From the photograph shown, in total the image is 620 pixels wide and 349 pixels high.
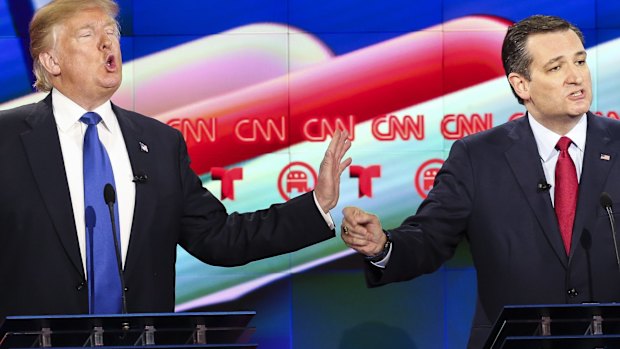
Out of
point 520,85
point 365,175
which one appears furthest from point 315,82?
point 520,85

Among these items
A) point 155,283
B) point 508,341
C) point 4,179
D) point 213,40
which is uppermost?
point 213,40

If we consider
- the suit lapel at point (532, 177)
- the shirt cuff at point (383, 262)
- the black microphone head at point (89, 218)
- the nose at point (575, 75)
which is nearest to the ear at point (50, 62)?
the black microphone head at point (89, 218)

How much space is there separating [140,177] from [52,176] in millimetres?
268

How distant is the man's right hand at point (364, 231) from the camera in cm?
327

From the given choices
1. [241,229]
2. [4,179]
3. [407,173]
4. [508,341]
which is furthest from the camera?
[407,173]

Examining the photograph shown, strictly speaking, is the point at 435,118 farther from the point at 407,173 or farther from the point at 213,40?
the point at 213,40

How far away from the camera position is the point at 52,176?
3201 millimetres

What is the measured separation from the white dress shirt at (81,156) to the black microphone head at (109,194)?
9.2 inches

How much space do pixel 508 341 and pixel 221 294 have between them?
3721 mm

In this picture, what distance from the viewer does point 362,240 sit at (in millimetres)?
3275

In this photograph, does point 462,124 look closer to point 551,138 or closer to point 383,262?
point 551,138

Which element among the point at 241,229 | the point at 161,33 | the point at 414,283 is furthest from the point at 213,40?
the point at 241,229

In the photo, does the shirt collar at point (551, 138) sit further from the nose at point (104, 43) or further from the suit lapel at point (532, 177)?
the nose at point (104, 43)

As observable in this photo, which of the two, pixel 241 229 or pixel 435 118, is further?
pixel 435 118
